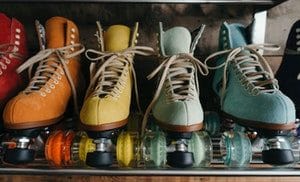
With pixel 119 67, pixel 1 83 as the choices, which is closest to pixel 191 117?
pixel 119 67

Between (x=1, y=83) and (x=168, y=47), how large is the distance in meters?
0.25

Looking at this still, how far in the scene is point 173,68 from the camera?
510 mm

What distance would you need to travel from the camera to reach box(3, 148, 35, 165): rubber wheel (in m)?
0.43

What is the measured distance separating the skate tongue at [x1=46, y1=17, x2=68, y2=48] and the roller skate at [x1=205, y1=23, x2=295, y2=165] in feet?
0.83

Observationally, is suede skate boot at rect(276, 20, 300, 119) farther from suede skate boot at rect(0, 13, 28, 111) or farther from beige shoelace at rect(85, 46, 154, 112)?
suede skate boot at rect(0, 13, 28, 111)

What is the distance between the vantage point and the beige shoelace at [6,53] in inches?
20.7

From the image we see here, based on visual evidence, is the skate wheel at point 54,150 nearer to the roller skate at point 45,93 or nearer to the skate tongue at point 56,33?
the roller skate at point 45,93

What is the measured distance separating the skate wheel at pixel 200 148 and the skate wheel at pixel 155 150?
1.4 inches

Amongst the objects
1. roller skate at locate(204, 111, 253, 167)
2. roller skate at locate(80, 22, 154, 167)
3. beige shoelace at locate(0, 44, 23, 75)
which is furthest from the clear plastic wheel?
beige shoelace at locate(0, 44, 23, 75)

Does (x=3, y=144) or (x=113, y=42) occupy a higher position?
(x=113, y=42)

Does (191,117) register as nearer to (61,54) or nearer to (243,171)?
(243,171)

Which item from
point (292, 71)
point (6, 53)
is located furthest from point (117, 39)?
point (292, 71)

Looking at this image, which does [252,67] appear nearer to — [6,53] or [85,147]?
[85,147]

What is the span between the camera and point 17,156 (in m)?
0.43
